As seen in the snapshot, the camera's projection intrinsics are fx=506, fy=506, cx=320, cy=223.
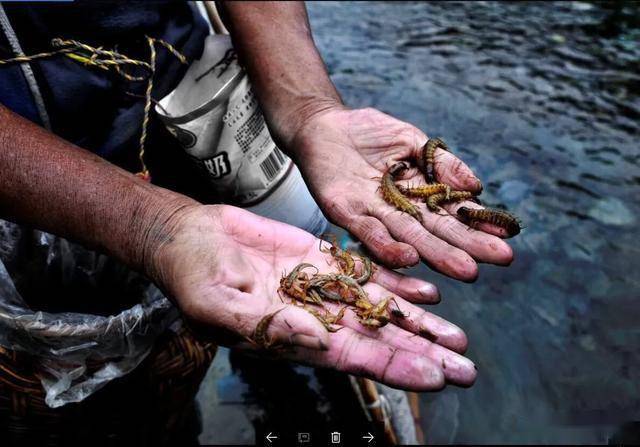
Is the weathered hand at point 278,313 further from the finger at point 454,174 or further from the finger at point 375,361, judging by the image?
the finger at point 454,174

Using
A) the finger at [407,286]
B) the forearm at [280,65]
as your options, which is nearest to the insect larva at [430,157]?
the finger at [407,286]

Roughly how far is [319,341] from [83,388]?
1546mm

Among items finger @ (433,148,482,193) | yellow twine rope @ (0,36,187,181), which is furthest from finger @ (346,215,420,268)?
yellow twine rope @ (0,36,187,181)

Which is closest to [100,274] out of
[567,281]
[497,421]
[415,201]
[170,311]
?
[170,311]

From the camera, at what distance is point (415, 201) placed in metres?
3.29

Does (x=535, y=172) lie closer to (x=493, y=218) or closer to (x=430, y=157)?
(x=430, y=157)

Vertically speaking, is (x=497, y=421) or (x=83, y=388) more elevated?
(x=83, y=388)

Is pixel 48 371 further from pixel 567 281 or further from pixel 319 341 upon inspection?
pixel 567 281

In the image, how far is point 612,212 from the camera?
6105 mm

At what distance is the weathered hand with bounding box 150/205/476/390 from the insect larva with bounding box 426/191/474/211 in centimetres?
54

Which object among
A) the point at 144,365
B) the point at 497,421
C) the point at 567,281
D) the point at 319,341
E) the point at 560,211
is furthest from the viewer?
the point at 560,211

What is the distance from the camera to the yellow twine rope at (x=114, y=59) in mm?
3225

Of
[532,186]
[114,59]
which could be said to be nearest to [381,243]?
[114,59]

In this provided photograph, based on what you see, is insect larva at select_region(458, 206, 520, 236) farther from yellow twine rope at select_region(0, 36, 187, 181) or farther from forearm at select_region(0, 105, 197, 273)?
yellow twine rope at select_region(0, 36, 187, 181)
